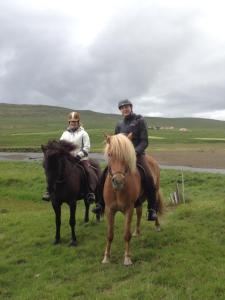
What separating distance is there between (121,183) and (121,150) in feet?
2.05

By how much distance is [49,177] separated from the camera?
9062 mm

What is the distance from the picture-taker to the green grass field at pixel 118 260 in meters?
6.63

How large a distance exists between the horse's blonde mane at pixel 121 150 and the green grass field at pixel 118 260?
1.97 m

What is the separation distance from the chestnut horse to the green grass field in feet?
1.99

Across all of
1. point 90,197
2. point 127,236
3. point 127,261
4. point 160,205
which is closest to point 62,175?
point 90,197

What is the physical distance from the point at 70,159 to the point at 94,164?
5.94 feet

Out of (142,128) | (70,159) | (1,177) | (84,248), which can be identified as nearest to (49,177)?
(70,159)

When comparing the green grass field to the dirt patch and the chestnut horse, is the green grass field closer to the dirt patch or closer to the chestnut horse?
the chestnut horse

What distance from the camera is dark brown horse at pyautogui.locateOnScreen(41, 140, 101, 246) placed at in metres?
9.05

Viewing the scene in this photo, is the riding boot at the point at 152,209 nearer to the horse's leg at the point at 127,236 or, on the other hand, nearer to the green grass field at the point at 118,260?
the green grass field at the point at 118,260

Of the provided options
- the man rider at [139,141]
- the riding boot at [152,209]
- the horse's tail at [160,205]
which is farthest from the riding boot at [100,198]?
the horse's tail at [160,205]

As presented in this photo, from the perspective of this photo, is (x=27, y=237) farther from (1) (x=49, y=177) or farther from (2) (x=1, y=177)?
(2) (x=1, y=177)

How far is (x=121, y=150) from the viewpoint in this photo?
743 cm

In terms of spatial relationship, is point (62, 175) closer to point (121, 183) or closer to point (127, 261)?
point (121, 183)
